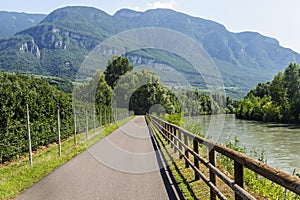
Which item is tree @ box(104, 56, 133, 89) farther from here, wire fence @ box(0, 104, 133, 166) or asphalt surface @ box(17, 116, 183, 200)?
asphalt surface @ box(17, 116, 183, 200)

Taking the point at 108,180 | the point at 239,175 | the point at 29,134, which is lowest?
the point at 108,180

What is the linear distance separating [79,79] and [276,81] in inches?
1714

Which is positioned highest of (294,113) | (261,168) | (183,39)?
(183,39)

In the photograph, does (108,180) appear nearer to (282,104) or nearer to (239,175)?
(239,175)

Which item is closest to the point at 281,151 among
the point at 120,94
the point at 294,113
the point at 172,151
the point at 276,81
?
the point at 172,151

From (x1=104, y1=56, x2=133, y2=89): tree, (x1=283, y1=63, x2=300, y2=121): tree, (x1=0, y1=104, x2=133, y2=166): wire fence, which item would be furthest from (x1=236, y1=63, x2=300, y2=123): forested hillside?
(x1=0, y1=104, x2=133, y2=166): wire fence

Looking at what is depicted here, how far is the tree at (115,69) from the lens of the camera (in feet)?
273

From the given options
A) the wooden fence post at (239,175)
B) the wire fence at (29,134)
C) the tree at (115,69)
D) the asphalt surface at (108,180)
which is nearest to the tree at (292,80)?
the tree at (115,69)

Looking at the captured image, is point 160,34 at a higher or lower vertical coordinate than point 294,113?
higher

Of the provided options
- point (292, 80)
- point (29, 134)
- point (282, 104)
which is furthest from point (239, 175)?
point (292, 80)

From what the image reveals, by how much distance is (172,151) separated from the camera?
42.5 ft

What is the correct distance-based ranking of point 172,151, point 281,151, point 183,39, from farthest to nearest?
1. point 183,39
2. point 281,151
3. point 172,151

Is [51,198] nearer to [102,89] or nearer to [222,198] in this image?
[222,198]

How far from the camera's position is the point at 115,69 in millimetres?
83938
